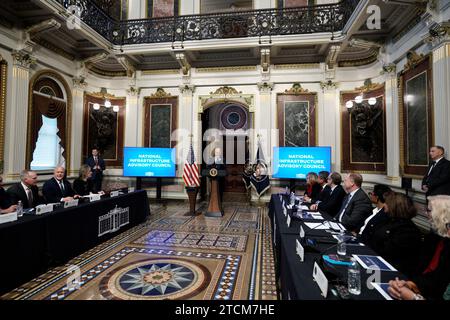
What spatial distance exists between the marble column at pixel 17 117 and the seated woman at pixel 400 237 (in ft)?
24.8

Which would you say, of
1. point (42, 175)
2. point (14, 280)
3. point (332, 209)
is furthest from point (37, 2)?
point (332, 209)

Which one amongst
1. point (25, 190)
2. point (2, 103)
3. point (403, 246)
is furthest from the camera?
point (2, 103)

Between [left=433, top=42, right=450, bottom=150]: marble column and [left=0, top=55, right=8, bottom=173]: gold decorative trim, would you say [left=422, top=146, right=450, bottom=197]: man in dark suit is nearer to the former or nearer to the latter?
[left=433, top=42, right=450, bottom=150]: marble column

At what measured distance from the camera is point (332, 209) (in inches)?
150

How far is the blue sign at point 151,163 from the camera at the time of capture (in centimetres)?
766

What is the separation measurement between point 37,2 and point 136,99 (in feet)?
12.0

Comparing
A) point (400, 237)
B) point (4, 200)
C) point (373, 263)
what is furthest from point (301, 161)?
point (4, 200)

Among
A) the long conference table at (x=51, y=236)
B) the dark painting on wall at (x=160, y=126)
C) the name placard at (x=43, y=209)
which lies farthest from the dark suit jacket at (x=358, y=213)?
the dark painting on wall at (x=160, y=126)

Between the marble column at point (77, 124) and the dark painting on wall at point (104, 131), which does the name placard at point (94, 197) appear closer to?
the marble column at point (77, 124)

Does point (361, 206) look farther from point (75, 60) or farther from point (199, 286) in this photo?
point (75, 60)

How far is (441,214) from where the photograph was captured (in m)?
1.56

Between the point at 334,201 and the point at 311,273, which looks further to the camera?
the point at 334,201

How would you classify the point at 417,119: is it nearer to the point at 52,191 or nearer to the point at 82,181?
the point at 82,181

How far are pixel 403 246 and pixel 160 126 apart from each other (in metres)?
7.79
